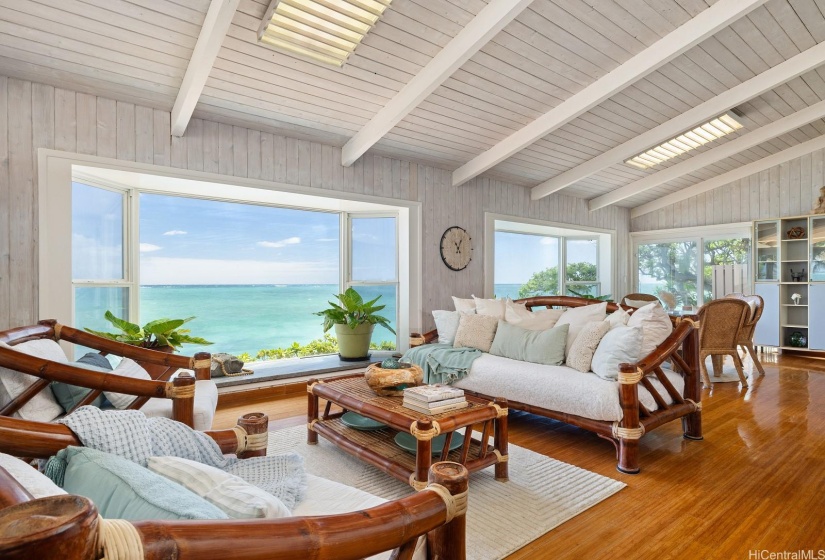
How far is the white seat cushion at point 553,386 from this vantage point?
2799 mm

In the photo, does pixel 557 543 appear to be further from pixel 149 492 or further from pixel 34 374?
pixel 34 374

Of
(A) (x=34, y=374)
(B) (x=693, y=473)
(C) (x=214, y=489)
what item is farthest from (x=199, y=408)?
(B) (x=693, y=473)

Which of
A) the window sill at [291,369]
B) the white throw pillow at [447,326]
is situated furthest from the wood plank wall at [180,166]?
the window sill at [291,369]

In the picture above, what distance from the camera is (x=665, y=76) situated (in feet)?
13.6

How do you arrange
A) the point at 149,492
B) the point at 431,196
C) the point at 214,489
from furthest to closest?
the point at 431,196
the point at 214,489
the point at 149,492

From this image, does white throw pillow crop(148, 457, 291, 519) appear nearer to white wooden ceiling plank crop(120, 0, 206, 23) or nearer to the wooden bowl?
the wooden bowl

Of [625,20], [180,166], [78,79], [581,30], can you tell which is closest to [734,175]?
[625,20]

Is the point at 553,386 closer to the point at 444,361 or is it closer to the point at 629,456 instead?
the point at 629,456

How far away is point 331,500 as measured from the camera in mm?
1365

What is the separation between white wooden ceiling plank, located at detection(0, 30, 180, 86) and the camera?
273cm

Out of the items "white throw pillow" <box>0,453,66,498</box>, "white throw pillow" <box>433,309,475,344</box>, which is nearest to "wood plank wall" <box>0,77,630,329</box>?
"white throw pillow" <box>433,309,475,344</box>

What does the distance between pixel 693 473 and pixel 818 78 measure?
4.59 meters

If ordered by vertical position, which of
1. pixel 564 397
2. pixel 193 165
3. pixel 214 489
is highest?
pixel 193 165

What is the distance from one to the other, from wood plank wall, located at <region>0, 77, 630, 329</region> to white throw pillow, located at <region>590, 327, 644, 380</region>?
249 cm
